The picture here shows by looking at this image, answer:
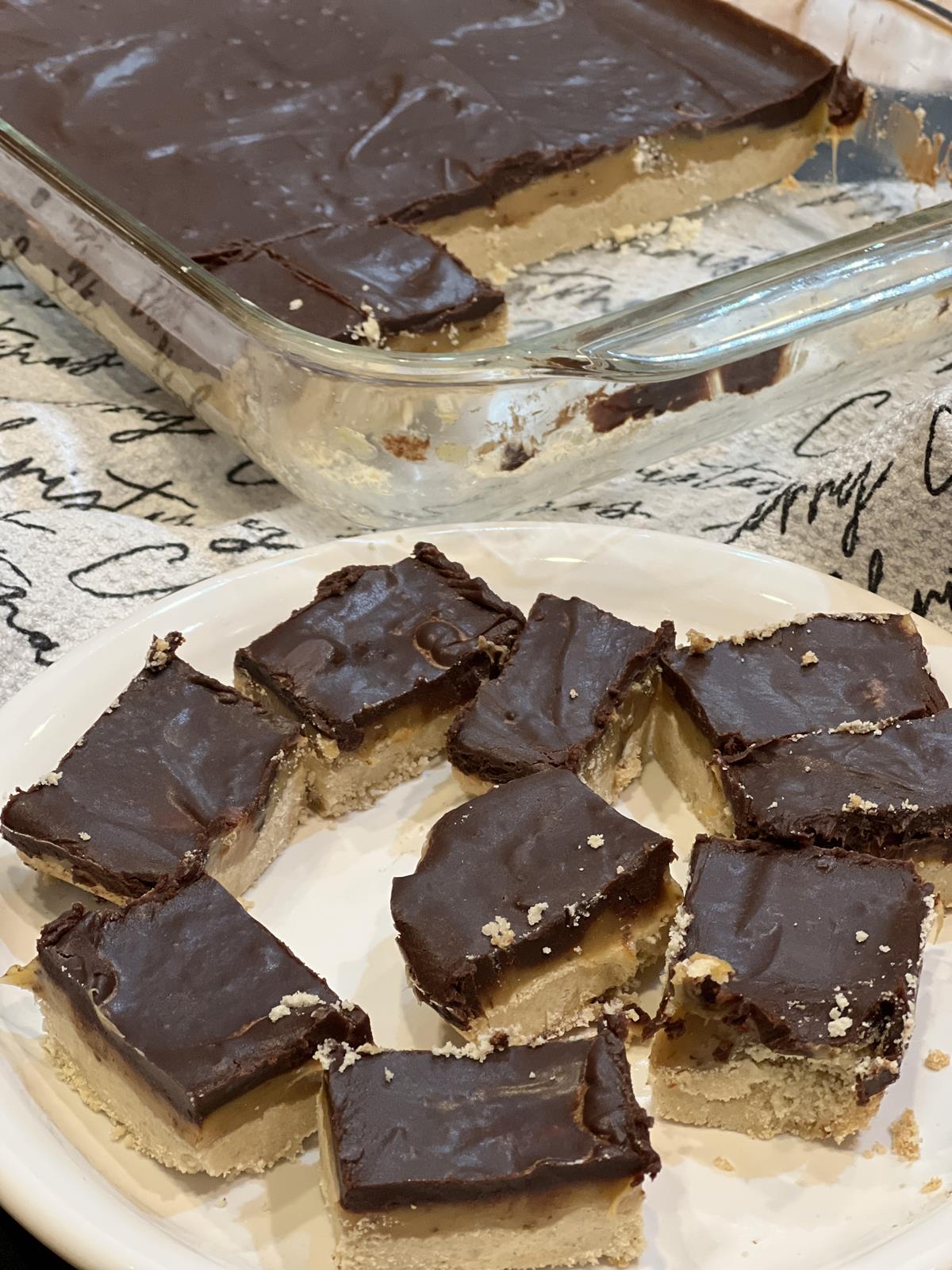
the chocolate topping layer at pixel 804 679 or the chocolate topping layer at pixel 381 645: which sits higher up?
the chocolate topping layer at pixel 381 645

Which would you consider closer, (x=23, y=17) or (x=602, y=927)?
(x=602, y=927)

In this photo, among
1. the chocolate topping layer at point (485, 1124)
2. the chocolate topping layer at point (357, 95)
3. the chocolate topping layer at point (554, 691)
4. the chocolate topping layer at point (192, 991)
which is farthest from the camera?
the chocolate topping layer at point (357, 95)

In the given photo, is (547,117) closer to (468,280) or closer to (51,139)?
(468,280)

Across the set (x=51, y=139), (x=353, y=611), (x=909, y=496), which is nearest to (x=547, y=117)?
(x=51, y=139)

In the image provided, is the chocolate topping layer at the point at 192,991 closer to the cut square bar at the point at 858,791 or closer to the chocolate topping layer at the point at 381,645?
the chocolate topping layer at the point at 381,645

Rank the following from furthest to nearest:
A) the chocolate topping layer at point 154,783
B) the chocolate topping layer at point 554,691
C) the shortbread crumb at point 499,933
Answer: the chocolate topping layer at point 554,691 → the chocolate topping layer at point 154,783 → the shortbread crumb at point 499,933

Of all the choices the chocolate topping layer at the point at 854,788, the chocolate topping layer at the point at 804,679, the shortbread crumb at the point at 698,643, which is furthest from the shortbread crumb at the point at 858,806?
the shortbread crumb at the point at 698,643
